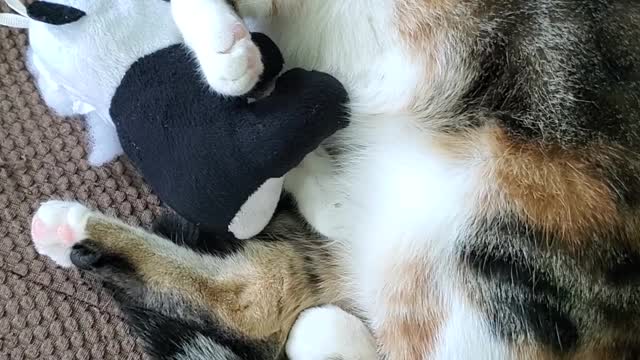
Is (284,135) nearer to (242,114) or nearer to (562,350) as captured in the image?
(242,114)

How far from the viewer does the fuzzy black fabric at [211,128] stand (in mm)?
1252

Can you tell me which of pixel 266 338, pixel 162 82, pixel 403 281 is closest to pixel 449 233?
pixel 403 281

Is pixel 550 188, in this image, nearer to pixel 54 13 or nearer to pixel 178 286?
pixel 178 286

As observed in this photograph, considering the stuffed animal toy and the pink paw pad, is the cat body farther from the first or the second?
the pink paw pad

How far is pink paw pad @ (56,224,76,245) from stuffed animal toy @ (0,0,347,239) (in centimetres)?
16

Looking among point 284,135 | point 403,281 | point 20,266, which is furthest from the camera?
point 20,266

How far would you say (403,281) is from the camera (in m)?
1.34

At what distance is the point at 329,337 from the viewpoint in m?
1.37

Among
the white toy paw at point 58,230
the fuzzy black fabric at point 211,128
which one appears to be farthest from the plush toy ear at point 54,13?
the white toy paw at point 58,230

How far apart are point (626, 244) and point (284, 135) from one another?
484 mm

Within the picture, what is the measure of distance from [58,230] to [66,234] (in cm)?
1

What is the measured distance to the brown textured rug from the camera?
Answer: 4.77 feet

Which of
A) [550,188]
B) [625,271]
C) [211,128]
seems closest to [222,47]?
[211,128]

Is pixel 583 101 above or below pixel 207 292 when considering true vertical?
above
